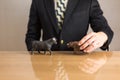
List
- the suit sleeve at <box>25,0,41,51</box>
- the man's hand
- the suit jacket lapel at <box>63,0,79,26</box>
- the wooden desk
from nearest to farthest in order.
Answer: the wooden desk
the man's hand
the suit jacket lapel at <box>63,0,79,26</box>
the suit sleeve at <box>25,0,41,51</box>

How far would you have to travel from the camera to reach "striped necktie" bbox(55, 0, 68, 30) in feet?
5.28

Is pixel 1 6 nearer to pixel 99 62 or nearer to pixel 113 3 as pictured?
pixel 113 3

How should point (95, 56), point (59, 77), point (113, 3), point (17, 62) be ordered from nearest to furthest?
point (59, 77) < point (17, 62) < point (95, 56) < point (113, 3)

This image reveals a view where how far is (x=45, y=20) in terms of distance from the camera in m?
1.69

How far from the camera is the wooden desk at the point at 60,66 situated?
872 millimetres

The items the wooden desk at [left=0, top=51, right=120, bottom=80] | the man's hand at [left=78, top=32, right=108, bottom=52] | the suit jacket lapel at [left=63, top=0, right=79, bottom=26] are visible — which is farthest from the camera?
the suit jacket lapel at [left=63, top=0, right=79, bottom=26]

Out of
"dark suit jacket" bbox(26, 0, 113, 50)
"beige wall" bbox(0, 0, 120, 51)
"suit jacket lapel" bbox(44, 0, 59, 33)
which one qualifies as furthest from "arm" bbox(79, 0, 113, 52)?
"beige wall" bbox(0, 0, 120, 51)

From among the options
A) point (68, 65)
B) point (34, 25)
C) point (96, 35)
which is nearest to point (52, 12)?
point (34, 25)

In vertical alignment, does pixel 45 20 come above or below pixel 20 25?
above

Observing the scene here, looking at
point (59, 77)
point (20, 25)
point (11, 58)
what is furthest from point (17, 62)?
point (20, 25)

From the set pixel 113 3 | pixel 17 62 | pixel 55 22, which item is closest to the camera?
pixel 17 62

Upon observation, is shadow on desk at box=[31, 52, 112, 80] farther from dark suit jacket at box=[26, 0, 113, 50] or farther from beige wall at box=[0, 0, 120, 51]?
beige wall at box=[0, 0, 120, 51]

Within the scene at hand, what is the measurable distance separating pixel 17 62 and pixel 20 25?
130 cm

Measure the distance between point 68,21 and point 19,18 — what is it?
84 centimetres
